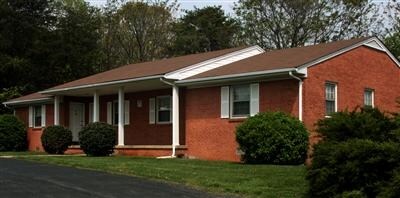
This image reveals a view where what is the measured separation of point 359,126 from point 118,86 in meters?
16.0

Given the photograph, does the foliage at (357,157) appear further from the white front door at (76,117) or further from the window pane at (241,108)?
the white front door at (76,117)

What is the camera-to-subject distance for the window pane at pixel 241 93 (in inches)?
866

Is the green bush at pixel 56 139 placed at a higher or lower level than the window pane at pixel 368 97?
lower

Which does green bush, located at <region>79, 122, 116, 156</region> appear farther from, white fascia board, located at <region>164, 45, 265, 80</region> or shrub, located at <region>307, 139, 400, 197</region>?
shrub, located at <region>307, 139, 400, 197</region>

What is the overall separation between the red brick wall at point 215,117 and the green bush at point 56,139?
6.99 metres

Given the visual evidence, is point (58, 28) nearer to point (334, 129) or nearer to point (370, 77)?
point (370, 77)

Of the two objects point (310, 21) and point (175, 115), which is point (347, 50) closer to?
point (175, 115)

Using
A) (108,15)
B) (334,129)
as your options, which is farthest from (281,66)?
(108,15)

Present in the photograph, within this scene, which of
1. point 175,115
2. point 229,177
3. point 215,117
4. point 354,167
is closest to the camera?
point 354,167

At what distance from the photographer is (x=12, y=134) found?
33.2 m

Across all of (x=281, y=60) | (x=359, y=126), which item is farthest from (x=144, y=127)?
(x=359, y=126)

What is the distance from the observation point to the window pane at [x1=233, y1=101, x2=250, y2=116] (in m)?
22.0

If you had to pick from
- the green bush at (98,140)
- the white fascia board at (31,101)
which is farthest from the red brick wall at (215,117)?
the white fascia board at (31,101)

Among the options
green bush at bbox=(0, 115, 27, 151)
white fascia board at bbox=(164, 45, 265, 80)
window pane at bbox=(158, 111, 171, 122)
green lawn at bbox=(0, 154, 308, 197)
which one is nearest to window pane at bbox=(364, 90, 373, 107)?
white fascia board at bbox=(164, 45, 265, 80)
